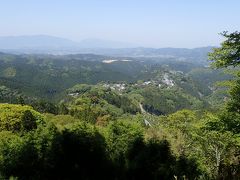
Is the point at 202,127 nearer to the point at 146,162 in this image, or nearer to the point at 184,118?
the point at 146,162

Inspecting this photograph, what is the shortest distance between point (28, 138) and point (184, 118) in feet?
105

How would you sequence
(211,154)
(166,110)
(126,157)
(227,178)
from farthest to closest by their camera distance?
(166,110)
(126,157)
(211,154)
(227,178)

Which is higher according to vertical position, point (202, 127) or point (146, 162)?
point (202, 127)

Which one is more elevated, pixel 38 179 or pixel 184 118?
pixel 38 179

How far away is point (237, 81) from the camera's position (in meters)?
14.1

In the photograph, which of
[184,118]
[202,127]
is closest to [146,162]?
[202,127]

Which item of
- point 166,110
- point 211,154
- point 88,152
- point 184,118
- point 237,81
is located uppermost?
point 237,81

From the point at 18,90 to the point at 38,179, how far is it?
559 ft

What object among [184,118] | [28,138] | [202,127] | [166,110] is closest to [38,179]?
[28,138]

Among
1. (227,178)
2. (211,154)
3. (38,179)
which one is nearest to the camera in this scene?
(227,178)

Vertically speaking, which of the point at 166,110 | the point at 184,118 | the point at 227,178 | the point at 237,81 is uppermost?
the point at 237,81

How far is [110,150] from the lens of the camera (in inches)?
1460

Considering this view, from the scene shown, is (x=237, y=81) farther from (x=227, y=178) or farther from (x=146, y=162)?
(x=146, y=162)

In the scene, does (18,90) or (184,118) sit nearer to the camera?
(184,118)
